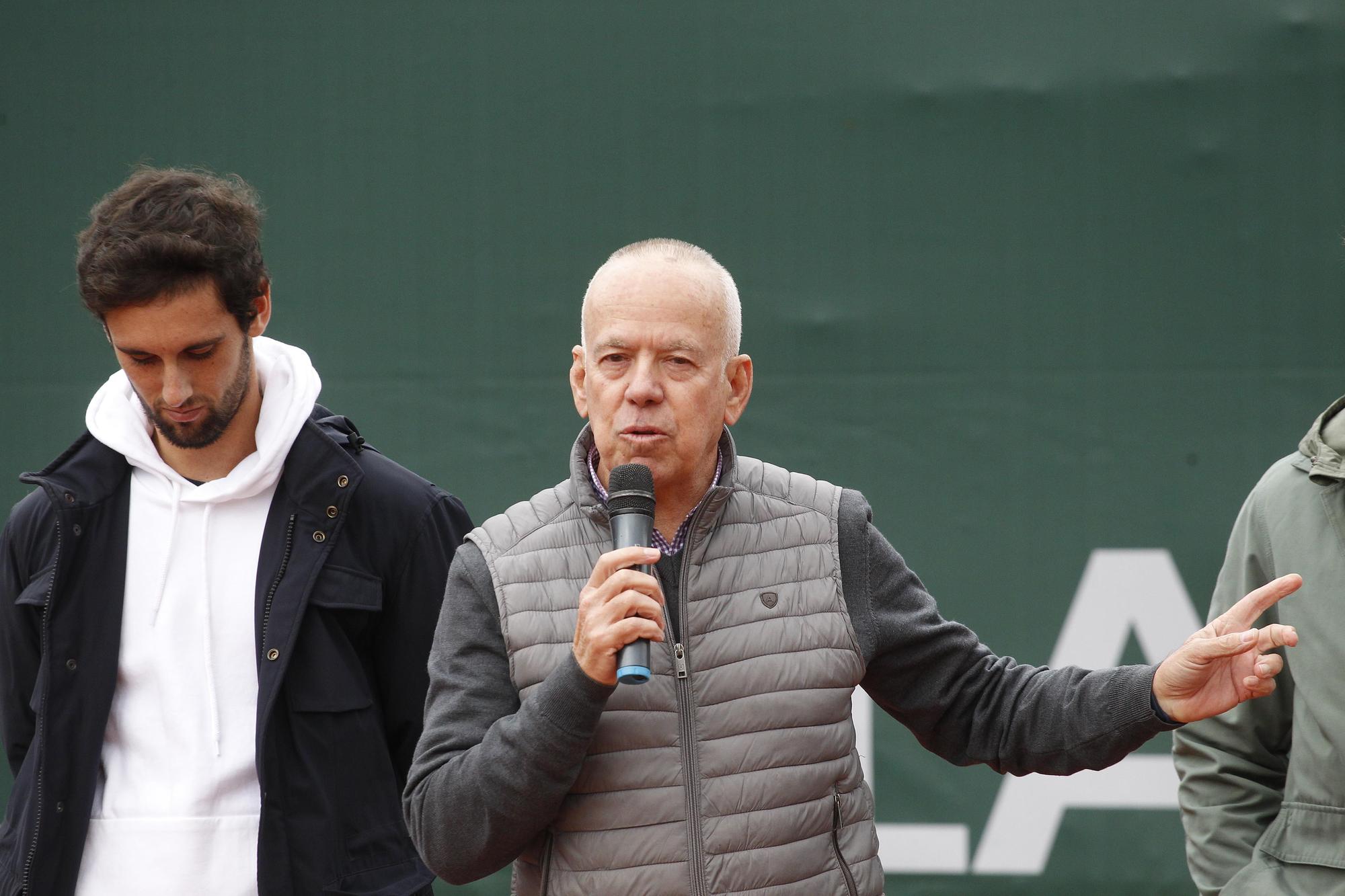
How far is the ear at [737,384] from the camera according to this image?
6.43ft

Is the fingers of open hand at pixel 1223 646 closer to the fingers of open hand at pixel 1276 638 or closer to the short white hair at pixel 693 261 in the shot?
the fingers of open hand at pixel 1276 638

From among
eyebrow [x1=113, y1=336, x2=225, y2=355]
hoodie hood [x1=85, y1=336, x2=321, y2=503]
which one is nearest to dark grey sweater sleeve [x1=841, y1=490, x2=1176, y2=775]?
hoodie hood [x1=85, y1=336, x2=321, y2=503]

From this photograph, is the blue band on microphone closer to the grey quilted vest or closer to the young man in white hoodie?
the grey quilted vest

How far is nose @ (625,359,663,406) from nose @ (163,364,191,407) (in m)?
0.72

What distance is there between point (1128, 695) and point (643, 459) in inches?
27.4

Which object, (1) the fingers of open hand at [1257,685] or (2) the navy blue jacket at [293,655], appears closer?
(1) the fingers of open hand at [1257,685]

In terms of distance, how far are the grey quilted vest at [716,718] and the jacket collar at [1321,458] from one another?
0.68 m

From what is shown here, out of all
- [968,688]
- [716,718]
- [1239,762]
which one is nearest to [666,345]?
[716,718]

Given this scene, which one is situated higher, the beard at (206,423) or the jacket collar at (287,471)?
the beard at (206,423)

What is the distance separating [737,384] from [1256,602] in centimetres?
72

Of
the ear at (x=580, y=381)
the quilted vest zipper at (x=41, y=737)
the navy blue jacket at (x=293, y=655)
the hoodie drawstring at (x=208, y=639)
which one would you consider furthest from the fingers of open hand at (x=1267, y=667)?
the quilted vest zipper at (x=41, y=737)

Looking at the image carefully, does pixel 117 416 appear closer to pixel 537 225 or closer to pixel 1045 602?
pixel 537 225

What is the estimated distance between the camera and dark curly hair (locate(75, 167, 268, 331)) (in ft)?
7.01

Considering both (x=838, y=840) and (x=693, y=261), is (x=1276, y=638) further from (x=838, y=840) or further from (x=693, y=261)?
(x=693, y=261)
